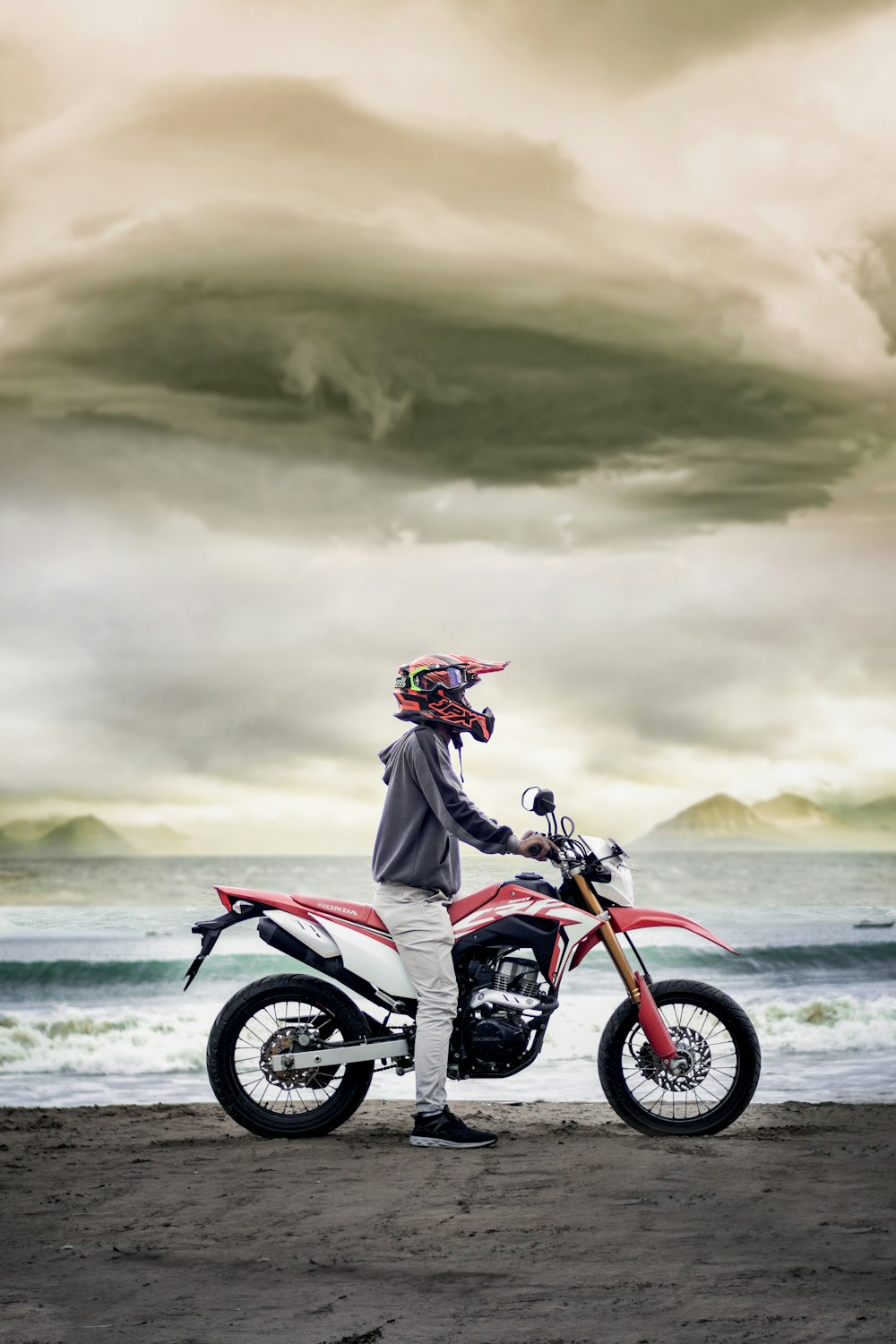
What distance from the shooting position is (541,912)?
647 centimetres

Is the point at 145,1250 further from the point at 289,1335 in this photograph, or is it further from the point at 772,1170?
the point at 772,1170

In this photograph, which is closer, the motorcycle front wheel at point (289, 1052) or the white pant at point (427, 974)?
the white pant at point (427, 974)

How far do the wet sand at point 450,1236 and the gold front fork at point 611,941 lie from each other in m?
0.71

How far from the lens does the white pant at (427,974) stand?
247 inches

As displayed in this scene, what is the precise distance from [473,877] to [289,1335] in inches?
153

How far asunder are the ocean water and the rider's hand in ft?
2.54

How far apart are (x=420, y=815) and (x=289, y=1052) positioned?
4.27 feet

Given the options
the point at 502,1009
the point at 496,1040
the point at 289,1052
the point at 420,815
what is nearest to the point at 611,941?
the point at 502,1009

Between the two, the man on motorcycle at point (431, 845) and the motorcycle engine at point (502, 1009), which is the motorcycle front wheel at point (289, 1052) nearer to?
the man on motorcycle at point (431, 845)

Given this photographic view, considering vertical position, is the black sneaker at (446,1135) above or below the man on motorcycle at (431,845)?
below

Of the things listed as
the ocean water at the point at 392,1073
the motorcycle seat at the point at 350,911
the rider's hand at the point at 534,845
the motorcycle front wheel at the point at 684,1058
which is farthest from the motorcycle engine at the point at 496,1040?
the ocean water at the point at 392,1073

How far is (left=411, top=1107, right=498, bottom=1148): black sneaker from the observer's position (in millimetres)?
6293

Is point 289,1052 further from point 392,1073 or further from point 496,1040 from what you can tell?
point 392,1073

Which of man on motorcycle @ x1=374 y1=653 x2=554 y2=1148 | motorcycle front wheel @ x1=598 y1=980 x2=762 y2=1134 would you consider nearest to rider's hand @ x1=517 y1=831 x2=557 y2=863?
man on motorcycle @ x1=374 y1=653 x2=554 y2=1148
